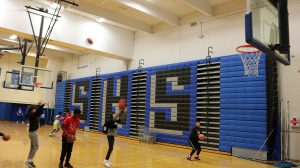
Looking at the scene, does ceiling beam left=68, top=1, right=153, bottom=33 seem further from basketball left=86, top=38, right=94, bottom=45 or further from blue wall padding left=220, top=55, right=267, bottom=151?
blue wall padding left=220, top=55, right=267, bottom=151

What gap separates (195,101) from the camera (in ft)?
34.6

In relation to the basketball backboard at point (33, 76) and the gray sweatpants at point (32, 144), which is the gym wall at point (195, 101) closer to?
the basketball backboard at point (33, 76)

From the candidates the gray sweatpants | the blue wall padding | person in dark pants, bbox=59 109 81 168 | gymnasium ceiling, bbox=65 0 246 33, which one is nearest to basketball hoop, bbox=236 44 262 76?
the blue wall padding

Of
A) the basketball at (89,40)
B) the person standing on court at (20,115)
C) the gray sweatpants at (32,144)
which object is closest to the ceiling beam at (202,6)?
the basketball at (89,40)

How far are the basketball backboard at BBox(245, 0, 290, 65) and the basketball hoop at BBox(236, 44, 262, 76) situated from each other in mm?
3911

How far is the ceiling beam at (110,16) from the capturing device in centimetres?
1159

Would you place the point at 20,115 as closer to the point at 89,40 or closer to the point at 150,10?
the point at 89,40

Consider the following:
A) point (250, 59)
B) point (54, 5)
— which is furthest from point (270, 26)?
point (54, 5)

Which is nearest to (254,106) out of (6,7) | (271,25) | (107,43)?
(271,25)

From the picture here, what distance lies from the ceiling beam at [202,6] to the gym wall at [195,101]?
6.70 ft

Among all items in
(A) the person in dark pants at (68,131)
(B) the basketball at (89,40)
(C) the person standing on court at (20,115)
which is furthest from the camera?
(C) the person standing on court at (20,115)

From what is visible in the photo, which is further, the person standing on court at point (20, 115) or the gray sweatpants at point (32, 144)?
the person standing on court at point (20, 115)

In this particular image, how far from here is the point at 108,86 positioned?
594 inches

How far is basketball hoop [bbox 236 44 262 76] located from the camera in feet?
28.6
